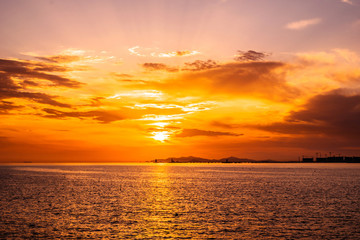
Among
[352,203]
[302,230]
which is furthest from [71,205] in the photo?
[352,203]

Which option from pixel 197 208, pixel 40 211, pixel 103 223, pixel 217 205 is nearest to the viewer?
pixel 103 223

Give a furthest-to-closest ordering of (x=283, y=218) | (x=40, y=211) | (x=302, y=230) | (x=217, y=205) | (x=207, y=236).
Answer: (x=217, y=205) → (x=40, y=211) → (x=283, y=218) → (x=302, y=230) → (x=207, y=236)

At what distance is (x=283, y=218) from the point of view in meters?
56.3

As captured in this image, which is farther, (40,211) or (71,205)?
(71,205)

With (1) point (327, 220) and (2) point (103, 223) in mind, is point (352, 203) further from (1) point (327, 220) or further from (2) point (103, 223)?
(2) point (103, 223)

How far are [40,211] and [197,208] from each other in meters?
29.9

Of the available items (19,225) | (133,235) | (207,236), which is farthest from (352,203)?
(19,225)

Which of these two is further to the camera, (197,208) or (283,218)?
(197,208)

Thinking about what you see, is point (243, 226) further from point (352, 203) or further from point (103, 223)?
point (352, 203)

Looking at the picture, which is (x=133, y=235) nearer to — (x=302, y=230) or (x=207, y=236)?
(x=207, y=236)

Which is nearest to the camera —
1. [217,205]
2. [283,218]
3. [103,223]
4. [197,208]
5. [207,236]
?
[207,236]

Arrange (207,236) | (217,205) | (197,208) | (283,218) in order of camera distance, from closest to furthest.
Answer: (207,236)
(283,218)
(197,208)
(217,205)

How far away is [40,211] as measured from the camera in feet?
205

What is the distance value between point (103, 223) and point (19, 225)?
39.2ft
